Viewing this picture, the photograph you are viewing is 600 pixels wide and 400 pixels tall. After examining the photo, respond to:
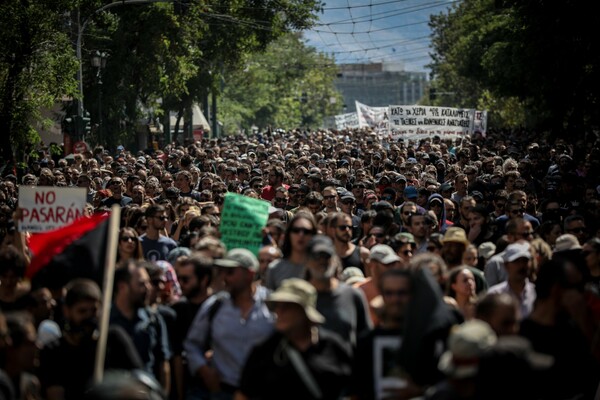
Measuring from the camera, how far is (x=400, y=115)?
3784cm

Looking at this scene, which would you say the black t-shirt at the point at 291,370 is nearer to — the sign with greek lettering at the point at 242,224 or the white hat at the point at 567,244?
the sign with greek lettering at the point at 242,224

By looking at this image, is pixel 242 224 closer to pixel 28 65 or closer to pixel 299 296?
pixel 299 296

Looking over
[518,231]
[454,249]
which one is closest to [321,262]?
[454,249]

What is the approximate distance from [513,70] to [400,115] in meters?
3.51

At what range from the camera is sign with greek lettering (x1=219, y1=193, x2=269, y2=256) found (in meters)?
10.8

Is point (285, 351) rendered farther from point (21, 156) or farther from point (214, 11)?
point (214, 11)

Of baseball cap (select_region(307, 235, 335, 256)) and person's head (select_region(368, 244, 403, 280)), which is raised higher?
baseball cap (select_region(307, 235, 335, 256))

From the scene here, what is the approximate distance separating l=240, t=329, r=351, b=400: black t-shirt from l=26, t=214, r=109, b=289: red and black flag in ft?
5.83

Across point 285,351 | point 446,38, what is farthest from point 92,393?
point 446,38

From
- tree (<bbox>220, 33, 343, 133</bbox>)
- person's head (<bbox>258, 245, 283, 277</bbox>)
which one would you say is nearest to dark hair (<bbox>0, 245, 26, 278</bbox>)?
person's head (<bbox>258, 245, 283, 277</bbox>)

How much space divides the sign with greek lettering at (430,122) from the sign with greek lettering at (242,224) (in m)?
26.8

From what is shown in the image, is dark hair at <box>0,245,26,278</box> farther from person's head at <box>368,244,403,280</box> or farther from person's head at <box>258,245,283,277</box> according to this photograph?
person's head at <box>368,244,403,280</box>

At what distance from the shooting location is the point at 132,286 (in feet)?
25.8

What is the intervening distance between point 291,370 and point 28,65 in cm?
2068
